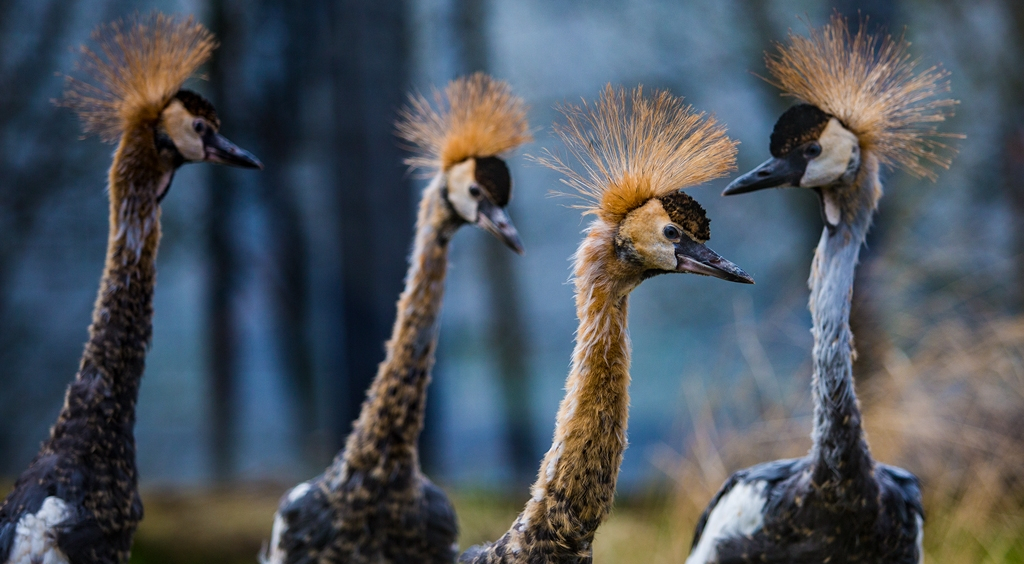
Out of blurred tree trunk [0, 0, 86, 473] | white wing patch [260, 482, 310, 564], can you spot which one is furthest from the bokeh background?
white wing patch [260, 482, 310, 564]

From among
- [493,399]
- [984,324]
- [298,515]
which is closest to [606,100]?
[298,515]

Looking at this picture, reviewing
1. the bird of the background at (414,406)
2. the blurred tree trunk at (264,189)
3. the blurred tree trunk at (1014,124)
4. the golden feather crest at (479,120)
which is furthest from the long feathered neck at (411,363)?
the blurred tree trunk at (1014,124)

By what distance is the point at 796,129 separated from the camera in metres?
2.16

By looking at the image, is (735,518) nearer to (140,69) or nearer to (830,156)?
(830,156)

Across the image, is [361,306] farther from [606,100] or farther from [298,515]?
[606,100]

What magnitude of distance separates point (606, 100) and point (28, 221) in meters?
3.84

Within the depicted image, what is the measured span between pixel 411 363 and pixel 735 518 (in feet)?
3.14

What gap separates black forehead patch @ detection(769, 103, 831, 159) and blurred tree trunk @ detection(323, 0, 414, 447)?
7.99ft

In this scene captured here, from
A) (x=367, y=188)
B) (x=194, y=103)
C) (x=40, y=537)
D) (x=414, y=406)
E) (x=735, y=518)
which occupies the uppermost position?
(x=367, y=188)

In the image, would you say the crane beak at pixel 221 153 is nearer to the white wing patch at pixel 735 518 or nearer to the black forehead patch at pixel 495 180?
the black forehead patch at pixel 495 180

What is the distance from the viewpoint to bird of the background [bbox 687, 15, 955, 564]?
7.00 feet

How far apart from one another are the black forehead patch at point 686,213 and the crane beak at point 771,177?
0.51 metres

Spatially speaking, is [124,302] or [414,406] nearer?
[124,302]

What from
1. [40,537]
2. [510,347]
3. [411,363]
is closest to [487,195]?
[411,363]
